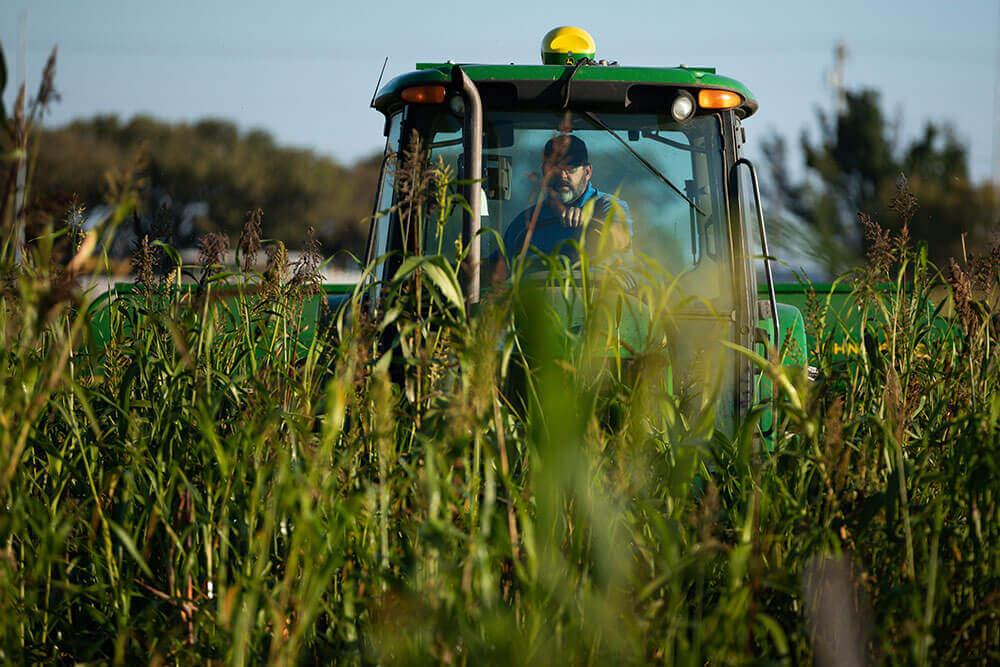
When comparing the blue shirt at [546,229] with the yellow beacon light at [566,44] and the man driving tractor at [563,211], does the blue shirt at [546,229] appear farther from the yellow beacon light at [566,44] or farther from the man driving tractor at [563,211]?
the yellow beacon light at [566,44]

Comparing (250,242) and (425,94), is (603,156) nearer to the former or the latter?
(425,94)

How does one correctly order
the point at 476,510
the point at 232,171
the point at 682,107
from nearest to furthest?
1. the point at 476,510
2. the point at 682,107
3. the point at 232,171

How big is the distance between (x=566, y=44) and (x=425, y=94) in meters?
1.23

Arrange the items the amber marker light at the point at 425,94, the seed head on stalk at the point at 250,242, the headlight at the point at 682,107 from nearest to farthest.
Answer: the seed head on stalk at the point at 250,242 → the amber marker light at the point at 425,94 → the headlight at the point at 682,107

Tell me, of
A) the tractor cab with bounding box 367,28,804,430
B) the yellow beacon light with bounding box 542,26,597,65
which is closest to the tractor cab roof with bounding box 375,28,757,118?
the tractor cab with bounding box 367,28,804,430

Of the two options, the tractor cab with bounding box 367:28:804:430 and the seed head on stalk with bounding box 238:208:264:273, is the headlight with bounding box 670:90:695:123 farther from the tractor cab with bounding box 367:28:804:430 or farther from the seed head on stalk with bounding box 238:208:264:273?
the seed head on stalk with bounding box 238:208:264:273

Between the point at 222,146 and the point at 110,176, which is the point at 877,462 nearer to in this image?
the point at 110,176

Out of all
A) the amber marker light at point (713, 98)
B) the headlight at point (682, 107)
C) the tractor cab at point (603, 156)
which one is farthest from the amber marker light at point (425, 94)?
the amber marker light at point (713, 98)

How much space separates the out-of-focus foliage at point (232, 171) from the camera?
42375 mm

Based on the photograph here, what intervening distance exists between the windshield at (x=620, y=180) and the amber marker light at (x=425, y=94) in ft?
0.34

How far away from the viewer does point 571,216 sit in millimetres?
3416

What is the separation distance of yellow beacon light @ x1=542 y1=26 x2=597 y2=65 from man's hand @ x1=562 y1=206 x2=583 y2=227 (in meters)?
1.03

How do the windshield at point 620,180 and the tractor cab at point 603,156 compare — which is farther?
the windshield at point 620,180

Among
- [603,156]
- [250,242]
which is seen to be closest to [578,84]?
[603,156]
